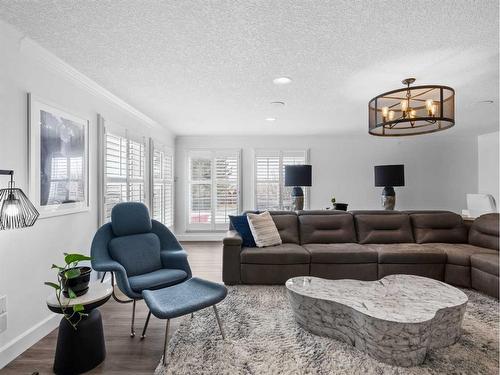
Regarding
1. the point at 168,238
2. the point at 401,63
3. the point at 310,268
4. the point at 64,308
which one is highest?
the point at 401,63

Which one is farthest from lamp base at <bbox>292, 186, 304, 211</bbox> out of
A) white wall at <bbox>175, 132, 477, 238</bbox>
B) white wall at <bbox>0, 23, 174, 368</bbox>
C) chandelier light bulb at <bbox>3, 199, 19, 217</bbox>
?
chandelier light bulb at <bbox>3, 199, 19, 217</bbox>

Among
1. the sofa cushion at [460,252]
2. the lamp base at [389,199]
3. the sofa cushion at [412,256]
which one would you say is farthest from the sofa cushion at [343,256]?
the lamp base at [389,199]

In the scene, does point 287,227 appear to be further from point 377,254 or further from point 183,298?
point 183,298

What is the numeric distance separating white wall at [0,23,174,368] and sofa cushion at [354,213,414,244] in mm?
3571

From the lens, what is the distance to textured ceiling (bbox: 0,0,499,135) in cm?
175

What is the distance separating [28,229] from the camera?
2.15 m

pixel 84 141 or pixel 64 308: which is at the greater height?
pixel 84 141

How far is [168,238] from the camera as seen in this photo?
2.92 m

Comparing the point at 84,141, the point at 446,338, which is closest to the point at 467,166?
the point at 446,338

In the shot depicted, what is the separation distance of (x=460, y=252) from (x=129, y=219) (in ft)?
12.5

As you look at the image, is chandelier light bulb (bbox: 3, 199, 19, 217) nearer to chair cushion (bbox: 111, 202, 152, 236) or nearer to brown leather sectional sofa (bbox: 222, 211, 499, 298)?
chair cushion (bbox: 111, 202, 152, 236)

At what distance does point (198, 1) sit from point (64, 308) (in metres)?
2.11

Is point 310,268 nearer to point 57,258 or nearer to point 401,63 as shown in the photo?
point 401,63

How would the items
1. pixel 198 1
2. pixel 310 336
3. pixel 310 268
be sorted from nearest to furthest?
pixel 198 1 < pixel 310 336 < pixel 310 268
